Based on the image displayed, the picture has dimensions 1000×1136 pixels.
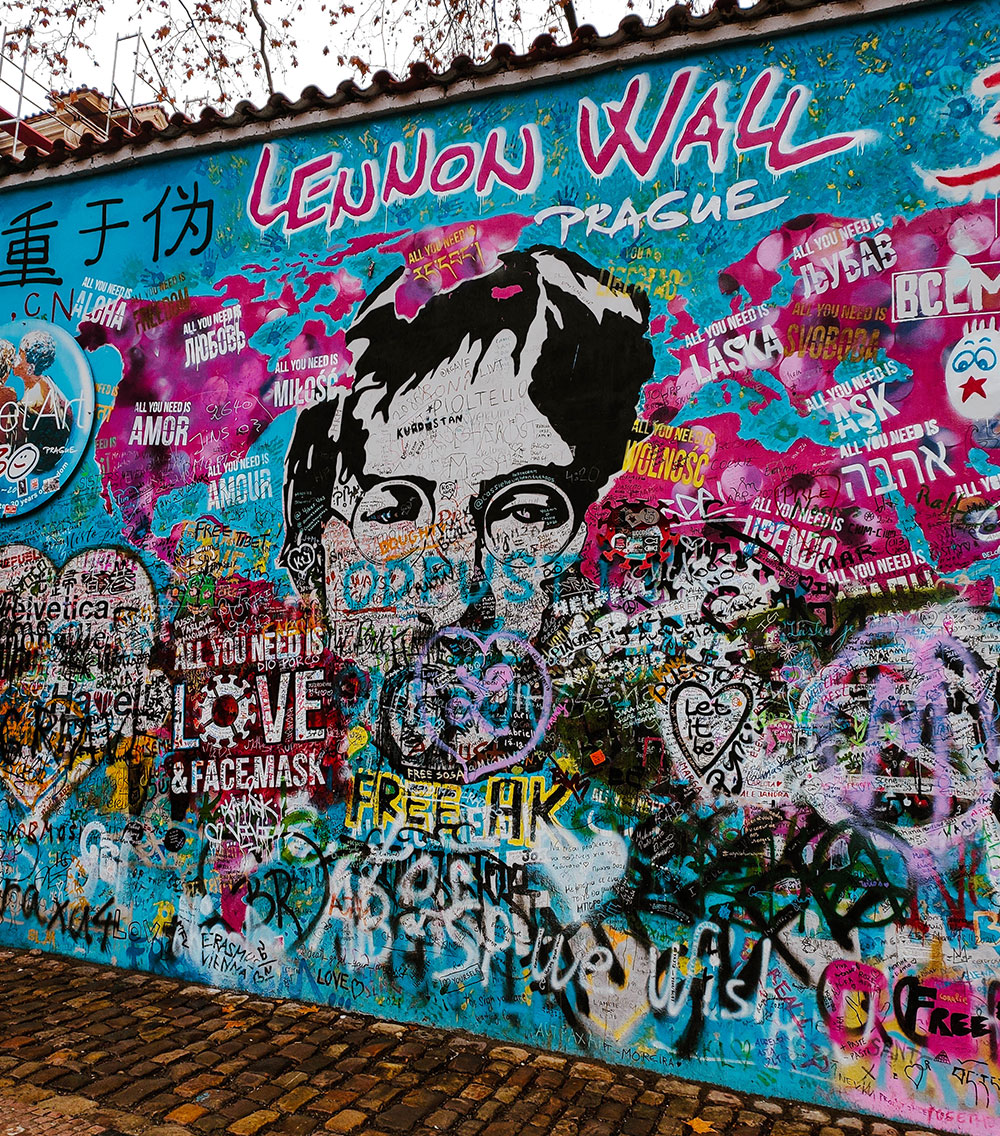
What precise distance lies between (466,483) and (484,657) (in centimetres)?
98

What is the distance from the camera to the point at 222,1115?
3.80m

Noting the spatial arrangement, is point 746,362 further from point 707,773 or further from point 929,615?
point 707,773

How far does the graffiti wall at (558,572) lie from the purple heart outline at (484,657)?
0.02 m

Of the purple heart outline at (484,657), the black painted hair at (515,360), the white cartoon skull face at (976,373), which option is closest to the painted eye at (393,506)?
the black painted hair at (515,360)

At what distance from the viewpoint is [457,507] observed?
15.9ft

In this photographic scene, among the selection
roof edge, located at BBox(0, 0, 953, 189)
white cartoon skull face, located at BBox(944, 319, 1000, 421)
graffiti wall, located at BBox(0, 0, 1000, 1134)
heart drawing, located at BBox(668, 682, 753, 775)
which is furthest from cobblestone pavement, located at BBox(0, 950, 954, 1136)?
roof edge, located at BBox(0, 0, 953, 189)

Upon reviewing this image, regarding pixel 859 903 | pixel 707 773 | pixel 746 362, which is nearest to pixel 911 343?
pixel 746 362

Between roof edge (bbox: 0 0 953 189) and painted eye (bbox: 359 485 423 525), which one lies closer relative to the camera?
roof edge (bbox: 0 0 953 189)

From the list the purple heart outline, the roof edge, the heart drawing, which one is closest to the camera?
the heart drawing

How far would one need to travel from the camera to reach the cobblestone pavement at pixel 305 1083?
3.69 meters

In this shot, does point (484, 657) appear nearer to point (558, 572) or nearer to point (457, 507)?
point (558, 572)

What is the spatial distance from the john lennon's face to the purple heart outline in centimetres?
6

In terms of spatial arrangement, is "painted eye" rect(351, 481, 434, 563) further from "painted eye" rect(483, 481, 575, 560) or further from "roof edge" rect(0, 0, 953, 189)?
"roof edge" rect(0, 0, 953, 189)

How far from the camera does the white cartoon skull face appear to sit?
3900 millimetres
